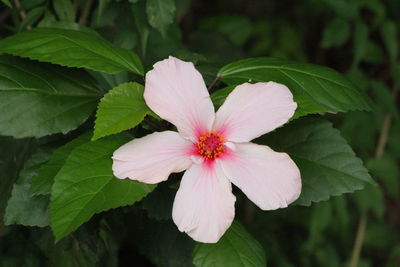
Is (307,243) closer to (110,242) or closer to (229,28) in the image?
(229,28)

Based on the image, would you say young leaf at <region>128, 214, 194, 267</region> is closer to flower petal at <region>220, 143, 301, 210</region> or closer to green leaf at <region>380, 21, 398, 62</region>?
flower petal at <region>220, 143, 301, 210</region>

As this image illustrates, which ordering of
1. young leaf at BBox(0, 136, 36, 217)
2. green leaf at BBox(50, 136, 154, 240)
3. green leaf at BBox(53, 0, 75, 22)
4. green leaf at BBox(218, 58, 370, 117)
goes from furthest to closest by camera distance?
green leaf at BBox(53, 0, 75, 22)
young leaf at BBox(0, 136, 36, 217)
green leaf at BBox(218, 58, 370, 117)
green leaf at BBox(50, 136, 154, 240)

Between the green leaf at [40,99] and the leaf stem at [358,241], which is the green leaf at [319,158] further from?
the leaf stem at [358,241]

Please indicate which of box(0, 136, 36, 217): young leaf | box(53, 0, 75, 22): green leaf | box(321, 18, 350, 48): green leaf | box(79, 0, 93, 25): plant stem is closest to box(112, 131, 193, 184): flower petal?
box(0, 136, 36, 217): young leaf

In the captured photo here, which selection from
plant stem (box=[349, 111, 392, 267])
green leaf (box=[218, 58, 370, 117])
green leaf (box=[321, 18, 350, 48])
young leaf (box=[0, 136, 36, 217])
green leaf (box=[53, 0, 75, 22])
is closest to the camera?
green leaf (box=[218, 58, 370, 117])

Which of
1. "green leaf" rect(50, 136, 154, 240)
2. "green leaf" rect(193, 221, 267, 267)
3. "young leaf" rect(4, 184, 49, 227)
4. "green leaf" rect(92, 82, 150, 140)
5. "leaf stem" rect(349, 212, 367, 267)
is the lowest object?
"leaf stem" rect(349, 212, 367, 267)

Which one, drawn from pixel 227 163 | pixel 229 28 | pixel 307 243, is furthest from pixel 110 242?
pixel 229 28

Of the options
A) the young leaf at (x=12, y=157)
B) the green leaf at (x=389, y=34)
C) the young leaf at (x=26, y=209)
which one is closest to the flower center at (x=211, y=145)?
the young leaf at (x=26, y=209)
